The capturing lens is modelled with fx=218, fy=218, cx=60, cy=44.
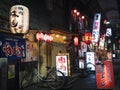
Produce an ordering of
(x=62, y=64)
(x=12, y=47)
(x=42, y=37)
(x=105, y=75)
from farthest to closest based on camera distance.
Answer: (x=42, y=37) → (x=62, y=64) → (x=105, y=75) → (x=12, y=47)

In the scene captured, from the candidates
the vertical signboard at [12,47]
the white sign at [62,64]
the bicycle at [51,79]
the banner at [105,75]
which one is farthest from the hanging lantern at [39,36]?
the banner at [105,75]

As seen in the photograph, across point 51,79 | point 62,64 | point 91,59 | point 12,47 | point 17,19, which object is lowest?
point 51,79

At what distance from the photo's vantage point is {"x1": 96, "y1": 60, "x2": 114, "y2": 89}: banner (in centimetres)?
1393

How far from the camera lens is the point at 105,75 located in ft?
46.0

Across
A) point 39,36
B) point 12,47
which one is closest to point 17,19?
point 12,47

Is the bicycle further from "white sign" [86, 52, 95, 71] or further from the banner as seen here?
"white sign" [86, 52, 95, 71]

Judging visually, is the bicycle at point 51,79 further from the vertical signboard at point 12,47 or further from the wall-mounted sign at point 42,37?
the vertical signboard at point 12,47

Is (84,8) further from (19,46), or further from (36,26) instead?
(19,46)

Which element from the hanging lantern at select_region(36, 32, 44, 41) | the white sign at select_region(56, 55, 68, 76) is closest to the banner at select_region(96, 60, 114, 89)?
the white sign at select_region(56, 55, 68, 76)

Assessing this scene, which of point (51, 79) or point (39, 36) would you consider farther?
point (39, 36)

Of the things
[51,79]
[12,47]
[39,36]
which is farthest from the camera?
[39,36]

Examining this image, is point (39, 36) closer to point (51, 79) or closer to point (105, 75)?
point (51, 79)

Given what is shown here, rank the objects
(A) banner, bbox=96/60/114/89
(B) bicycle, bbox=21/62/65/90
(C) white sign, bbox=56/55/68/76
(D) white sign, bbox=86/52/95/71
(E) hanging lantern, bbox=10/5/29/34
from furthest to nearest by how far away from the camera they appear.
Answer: (D) white sign, bbox=86/52/95/71, (C) white sign, bbox=56/55/68/76, (B) bicycle, bbox=21/62/65/90, (A) banner, bbox=96/60/114/89, (E) hanging lantern, bbox=10/5/29/34

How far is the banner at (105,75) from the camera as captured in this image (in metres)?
13.9
